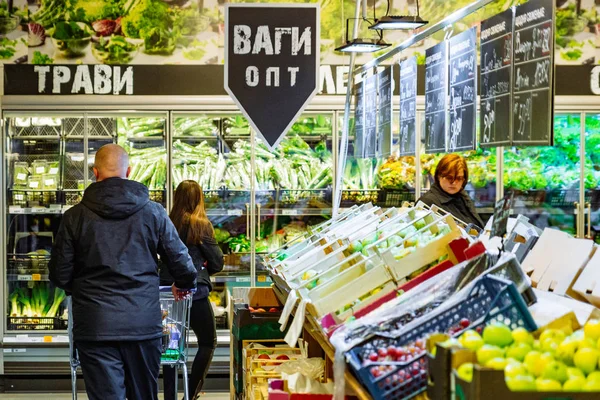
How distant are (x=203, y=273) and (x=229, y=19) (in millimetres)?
1890

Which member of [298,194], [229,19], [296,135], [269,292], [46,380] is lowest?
[46,380]

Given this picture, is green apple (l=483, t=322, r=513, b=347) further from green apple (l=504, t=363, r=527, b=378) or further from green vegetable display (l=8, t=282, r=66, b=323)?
green vegetable display (l=8, t=282, r=66, b=323)

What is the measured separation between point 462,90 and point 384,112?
1.34 meters

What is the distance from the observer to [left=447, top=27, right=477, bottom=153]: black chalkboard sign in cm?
420

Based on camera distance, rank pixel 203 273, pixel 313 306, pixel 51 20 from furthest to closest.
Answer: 1. pixel 51 20
2. pixel 203 273
3. pixel 313 306

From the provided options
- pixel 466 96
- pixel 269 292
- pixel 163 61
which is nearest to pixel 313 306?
pixel 466 96

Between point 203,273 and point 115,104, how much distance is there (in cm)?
176

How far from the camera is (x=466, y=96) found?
4305mm

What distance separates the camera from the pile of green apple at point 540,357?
191 centimetres

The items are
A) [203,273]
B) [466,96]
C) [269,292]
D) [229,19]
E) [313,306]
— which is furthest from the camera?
[203,273]

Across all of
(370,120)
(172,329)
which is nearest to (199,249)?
(172,329)

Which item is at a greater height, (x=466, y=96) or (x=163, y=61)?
(x=163, y=61)

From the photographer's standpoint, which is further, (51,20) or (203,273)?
(51,20)

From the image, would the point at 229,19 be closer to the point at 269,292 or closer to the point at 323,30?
the point at 269,292
